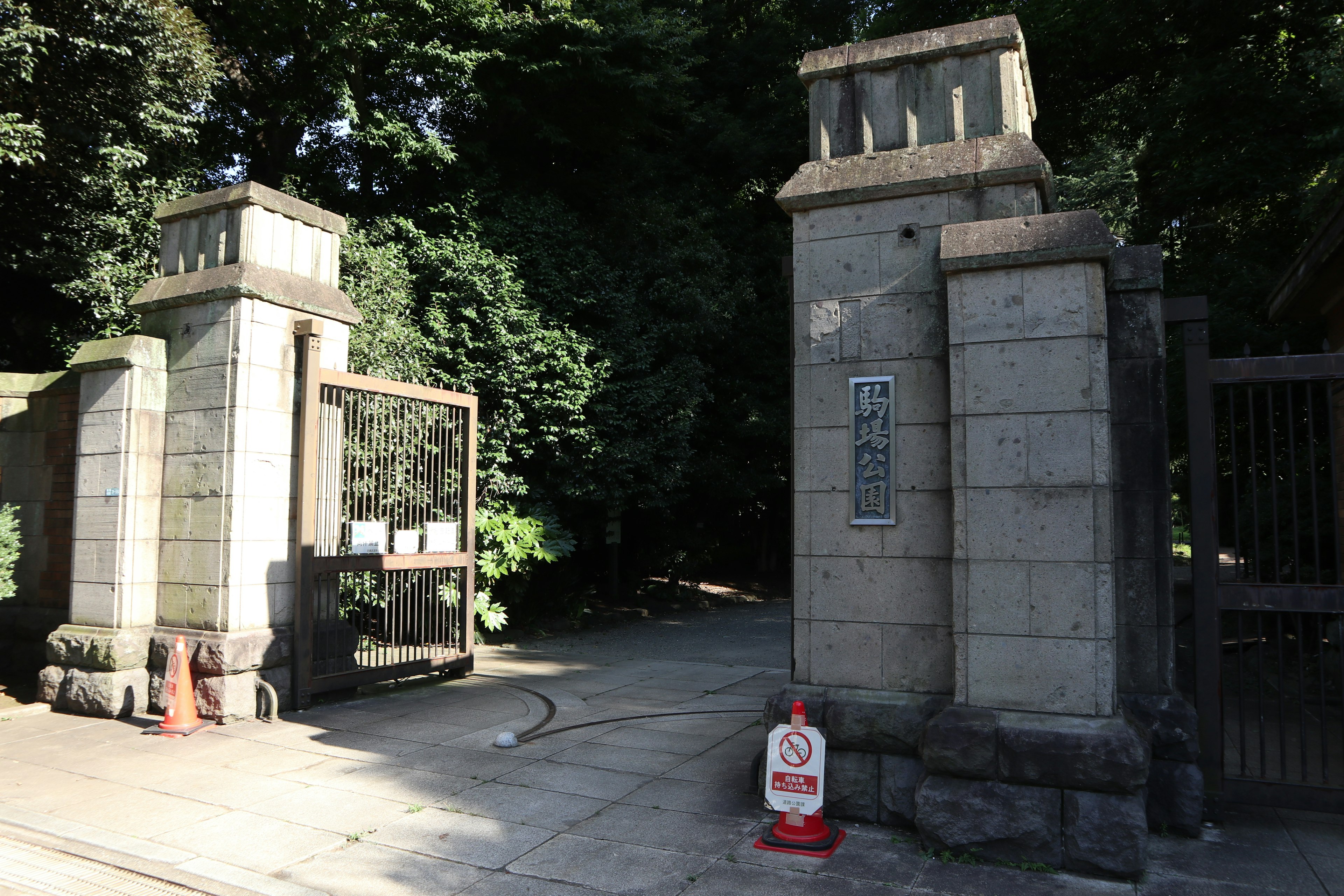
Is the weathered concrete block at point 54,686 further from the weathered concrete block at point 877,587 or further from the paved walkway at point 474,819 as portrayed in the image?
the weathered concrete block at point 877,587

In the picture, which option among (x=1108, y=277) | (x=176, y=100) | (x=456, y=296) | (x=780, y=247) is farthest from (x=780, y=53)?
(x=1108, y=277)

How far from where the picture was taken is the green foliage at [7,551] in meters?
7.13

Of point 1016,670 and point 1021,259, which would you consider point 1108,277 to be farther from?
point 1016,670

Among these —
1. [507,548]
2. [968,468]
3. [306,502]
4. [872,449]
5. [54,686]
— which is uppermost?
Answer: [872,449]

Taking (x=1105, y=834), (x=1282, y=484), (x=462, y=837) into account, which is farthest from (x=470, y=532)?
(x=1282, y=484)

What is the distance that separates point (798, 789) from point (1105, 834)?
4.92ft

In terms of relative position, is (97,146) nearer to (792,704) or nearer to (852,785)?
(792,704)

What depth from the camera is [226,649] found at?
6.85 metres

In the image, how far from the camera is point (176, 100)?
12109 millimetres

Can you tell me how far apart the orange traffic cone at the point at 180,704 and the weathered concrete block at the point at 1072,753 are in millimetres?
6011

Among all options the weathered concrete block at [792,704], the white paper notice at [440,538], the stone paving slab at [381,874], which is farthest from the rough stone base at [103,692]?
the weathered concrete block at [792,704]

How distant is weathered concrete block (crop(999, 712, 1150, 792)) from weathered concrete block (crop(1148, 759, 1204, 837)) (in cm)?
47

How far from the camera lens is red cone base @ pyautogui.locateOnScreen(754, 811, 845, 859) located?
441 cm

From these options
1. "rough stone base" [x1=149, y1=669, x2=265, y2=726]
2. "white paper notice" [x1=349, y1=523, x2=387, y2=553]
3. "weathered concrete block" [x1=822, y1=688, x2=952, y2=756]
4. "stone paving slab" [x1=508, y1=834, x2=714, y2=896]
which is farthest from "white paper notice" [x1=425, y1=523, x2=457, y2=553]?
"weathered concrete block" [x1=822, y1=688, x2=952, y2=756]
